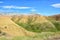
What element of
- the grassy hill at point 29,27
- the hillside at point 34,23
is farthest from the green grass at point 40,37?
the hillside at point 34,23

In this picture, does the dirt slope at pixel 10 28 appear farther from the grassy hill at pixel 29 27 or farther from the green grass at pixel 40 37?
the green grass at pixel 40 37

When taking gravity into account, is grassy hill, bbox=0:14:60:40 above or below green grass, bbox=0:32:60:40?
above

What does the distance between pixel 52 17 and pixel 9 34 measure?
215 cm

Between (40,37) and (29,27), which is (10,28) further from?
(40,37)

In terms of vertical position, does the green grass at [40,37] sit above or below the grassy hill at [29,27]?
below

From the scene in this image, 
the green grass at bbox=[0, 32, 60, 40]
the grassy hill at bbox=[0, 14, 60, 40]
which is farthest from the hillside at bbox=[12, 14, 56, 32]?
the green grass at bbox=[0, 32, 60, 40]

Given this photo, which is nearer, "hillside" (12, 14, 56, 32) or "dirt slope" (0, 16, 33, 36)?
"dirt slope" (0, 16, 33, 36)

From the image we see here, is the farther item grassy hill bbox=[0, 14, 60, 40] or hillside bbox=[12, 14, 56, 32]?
hillside bbox=[12, 14, 56, 32]

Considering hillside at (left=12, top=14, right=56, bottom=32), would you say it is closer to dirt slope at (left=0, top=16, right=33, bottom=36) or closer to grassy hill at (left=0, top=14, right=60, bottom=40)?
grassy hill at (left=0, top=14, right=60, bottom=40)

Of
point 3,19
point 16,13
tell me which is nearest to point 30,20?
point 16,13

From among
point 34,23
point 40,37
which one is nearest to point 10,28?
point 34,23

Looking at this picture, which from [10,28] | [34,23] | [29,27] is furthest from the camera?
[34,23]

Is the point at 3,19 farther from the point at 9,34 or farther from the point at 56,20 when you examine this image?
the point at 56,20

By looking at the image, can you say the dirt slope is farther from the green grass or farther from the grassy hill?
the green grass
